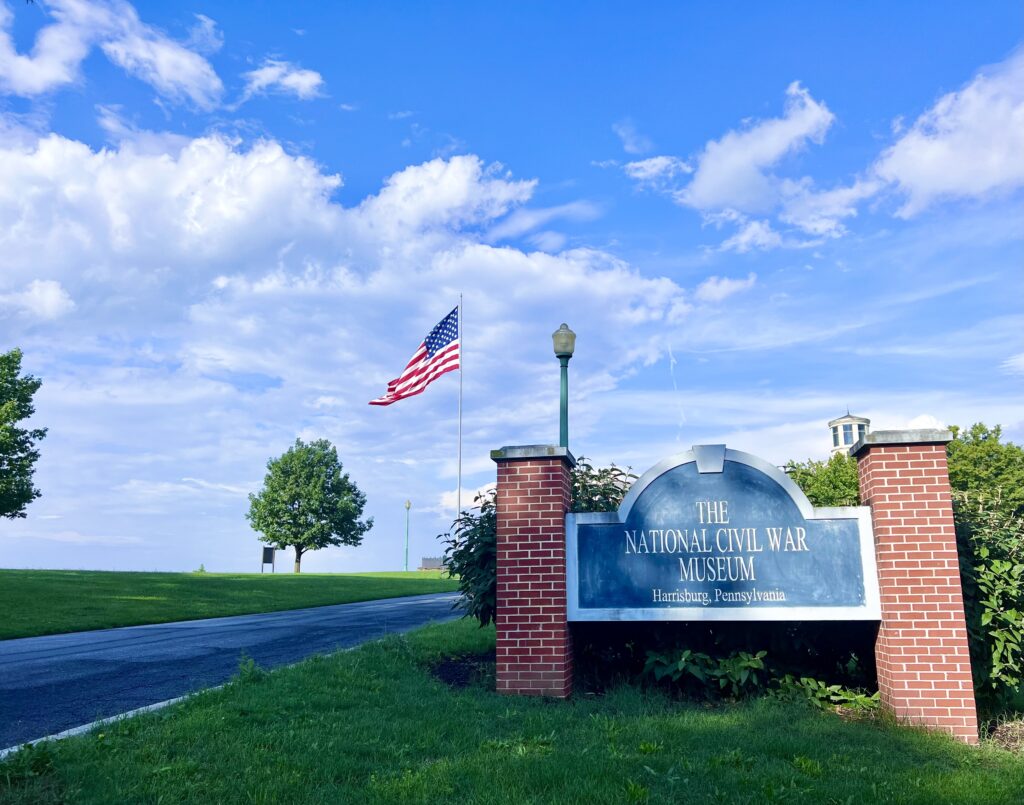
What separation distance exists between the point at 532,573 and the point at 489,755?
9.71 feet

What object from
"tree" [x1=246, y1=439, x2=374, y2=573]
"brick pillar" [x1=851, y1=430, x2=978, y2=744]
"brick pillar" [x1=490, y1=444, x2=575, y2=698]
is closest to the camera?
"brick pillar" [x1=851, y1=430, x2=978, y2=744]

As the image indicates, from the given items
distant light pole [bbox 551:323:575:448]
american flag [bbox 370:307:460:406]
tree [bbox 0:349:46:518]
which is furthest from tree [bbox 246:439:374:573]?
distant light pole [bbox 551:323:575:448]

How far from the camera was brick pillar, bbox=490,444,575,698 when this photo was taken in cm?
851

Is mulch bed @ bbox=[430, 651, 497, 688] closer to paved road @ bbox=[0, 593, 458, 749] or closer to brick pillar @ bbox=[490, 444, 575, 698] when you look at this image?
brick pillar @ bbox=[490, 444, 575, 698]

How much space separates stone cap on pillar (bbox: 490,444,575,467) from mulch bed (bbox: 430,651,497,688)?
263 centimetres

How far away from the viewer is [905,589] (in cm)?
798

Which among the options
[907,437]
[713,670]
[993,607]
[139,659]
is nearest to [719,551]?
[713,670]

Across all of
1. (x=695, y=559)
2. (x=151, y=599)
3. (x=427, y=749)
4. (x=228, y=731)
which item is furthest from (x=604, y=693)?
(x=151, y=599)

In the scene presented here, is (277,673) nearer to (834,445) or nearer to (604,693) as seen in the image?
(604,693)

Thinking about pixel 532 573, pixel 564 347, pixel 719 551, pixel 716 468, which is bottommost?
pixel 532 573

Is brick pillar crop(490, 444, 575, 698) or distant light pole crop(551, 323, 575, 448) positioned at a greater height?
distant light pole crop(551, 323, 575, 448)

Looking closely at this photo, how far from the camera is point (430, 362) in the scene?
886 inches

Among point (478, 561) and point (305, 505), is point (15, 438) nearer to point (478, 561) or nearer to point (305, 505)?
point (305, 505)

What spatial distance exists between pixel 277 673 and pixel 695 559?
4823 mm
